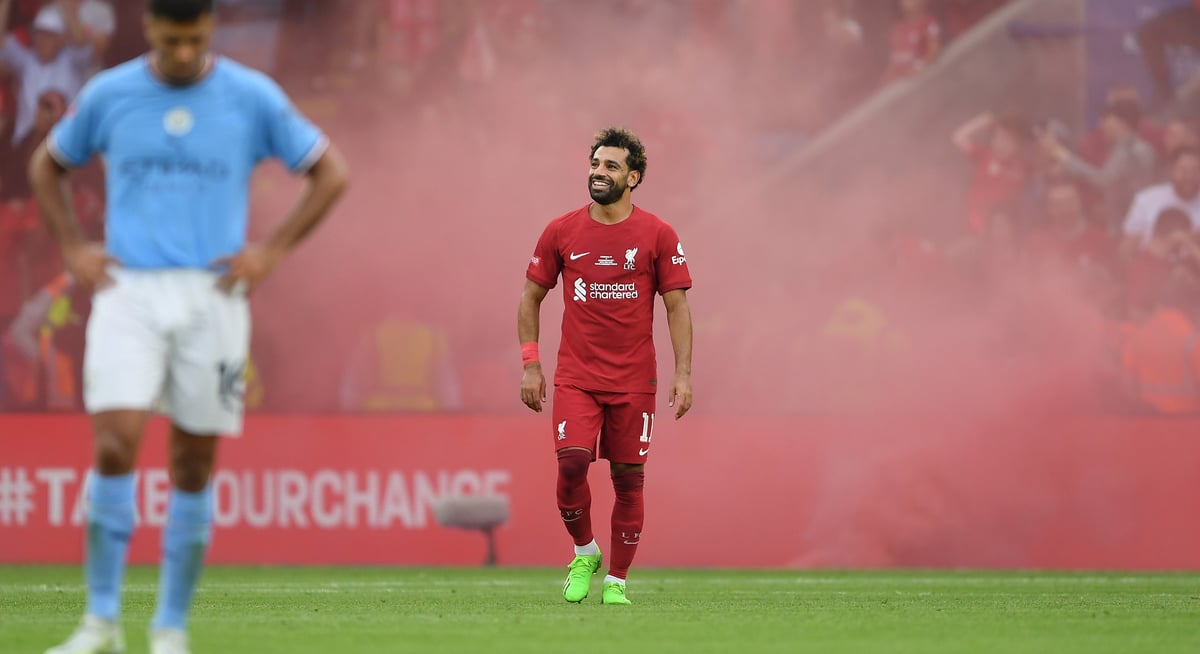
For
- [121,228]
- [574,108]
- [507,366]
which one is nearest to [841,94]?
[574,108]

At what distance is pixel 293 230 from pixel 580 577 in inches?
123

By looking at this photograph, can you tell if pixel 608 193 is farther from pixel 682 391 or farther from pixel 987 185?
pixel 987 185

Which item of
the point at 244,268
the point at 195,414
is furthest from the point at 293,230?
the point at 195,414

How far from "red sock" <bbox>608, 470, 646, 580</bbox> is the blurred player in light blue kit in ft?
9.98

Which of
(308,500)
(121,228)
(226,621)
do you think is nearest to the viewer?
(121,228)

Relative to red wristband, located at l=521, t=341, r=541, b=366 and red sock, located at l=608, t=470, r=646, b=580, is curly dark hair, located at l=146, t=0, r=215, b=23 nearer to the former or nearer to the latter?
red wristband, located at l=521, t=341, r=541, b=366

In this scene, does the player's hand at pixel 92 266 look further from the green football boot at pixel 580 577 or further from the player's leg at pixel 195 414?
the green football boot at pixel 580 577

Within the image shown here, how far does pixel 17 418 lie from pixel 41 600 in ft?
18.1

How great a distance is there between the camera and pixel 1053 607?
25.5ft

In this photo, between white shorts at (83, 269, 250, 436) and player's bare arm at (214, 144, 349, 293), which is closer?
white shorts at (83, 269, 250, 436)

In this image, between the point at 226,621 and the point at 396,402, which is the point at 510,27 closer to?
the point at 396,402

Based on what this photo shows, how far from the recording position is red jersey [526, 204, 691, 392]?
310 inches

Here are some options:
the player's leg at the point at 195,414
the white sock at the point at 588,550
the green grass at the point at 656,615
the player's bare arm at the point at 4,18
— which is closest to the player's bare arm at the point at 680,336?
the white sock at the point at 588,550

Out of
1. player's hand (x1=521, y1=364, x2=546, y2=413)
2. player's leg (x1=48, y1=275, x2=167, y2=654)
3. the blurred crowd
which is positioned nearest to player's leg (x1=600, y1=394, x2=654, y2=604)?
player's hand (x1=521, y1=364, x2=546, y2=413)
